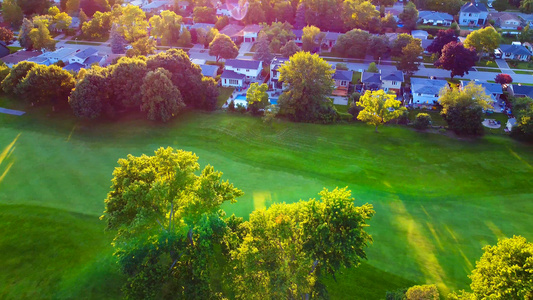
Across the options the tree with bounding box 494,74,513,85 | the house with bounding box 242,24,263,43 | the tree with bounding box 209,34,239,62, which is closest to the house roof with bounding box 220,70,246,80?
the tree with bounding box 209,34,239,62

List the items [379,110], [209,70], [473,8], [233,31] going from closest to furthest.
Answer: [379,110], [209,70], [233,31], [473,8]

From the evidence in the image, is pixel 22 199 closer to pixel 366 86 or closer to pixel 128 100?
pixel 128 100

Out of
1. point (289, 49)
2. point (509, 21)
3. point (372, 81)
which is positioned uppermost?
point (509, 21)

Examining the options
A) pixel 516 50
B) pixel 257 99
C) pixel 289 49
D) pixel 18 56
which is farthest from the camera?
pixel 516 50

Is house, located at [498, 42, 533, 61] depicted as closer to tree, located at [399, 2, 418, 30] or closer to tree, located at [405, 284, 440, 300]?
tree, located at [399, 2, 418, 30]

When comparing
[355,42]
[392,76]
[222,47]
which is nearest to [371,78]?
Result: [392,76]

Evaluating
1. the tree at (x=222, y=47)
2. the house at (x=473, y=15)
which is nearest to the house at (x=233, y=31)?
the tree at (x=222, y=47)

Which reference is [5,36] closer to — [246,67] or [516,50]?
[246,67]
